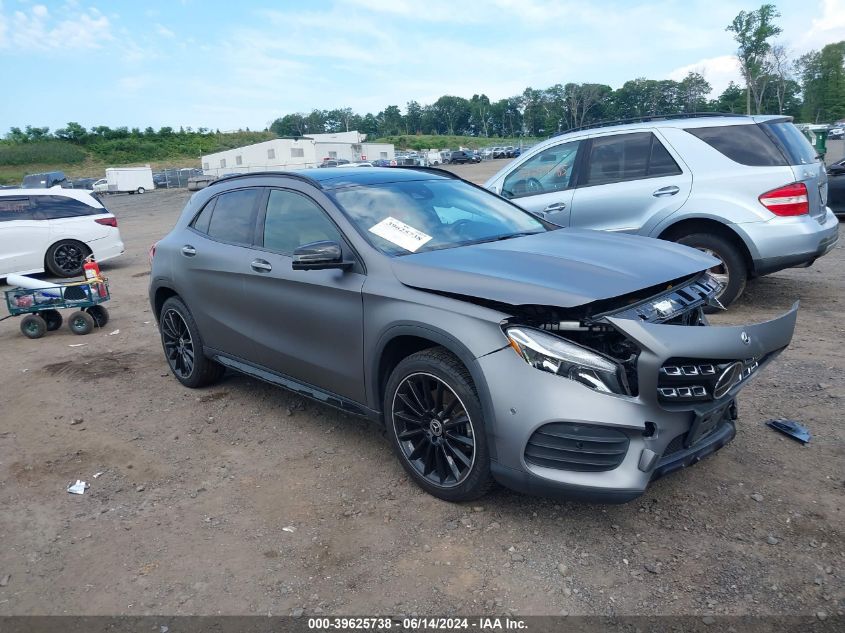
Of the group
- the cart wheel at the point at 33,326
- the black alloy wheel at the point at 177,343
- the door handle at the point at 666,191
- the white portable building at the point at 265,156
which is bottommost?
the cart wheel at the point at 33,326

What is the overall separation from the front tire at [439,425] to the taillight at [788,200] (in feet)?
14.3

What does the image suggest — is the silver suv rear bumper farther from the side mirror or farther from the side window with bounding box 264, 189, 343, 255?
the side mirror

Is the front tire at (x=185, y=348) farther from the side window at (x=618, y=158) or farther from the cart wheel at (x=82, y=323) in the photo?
the side window at (x=618, y=158)

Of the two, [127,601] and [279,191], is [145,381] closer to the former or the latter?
[279,191]

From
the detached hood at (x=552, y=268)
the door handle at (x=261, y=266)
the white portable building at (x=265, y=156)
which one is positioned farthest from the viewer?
the white portable building at (x=265, y=156)

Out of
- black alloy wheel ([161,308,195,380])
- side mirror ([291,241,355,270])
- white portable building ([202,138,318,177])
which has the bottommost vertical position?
black alloy wheel ([161,308,195,380])

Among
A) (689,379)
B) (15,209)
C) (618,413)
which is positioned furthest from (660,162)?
(15,209)

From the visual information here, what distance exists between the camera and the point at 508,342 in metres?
3.02

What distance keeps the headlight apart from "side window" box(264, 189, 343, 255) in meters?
1.49

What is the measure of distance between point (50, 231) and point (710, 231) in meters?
10.6

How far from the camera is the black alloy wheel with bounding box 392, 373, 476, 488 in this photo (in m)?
3.30

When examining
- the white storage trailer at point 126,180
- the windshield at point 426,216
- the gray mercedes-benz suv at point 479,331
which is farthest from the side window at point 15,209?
the white storage trailer at point 126,180

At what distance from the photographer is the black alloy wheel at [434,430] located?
3299 millimetres

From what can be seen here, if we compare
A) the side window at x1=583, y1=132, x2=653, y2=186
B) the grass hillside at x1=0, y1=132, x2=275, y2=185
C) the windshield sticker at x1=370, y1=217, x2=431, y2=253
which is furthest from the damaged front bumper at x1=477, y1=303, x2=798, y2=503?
the grass hillside at x1=0, y1=132, x2=275, y2=185
